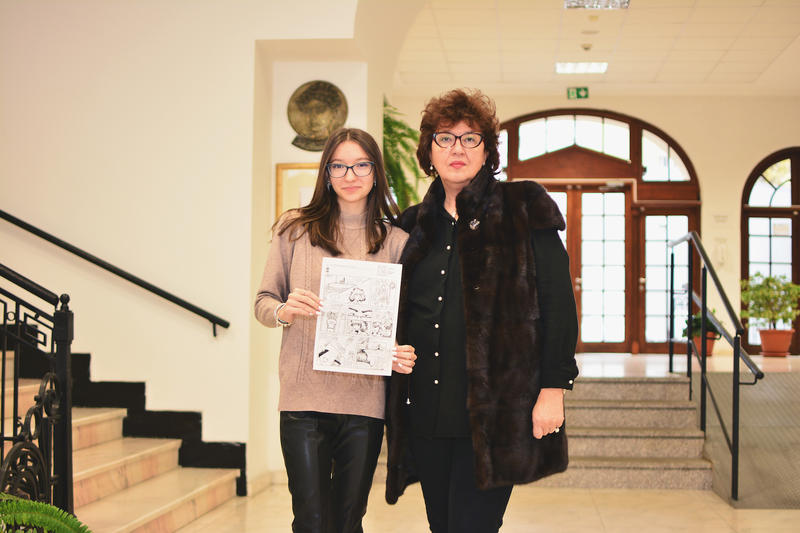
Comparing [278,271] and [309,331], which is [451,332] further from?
[278,271]

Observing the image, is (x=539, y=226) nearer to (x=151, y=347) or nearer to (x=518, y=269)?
(x=518, y=269)

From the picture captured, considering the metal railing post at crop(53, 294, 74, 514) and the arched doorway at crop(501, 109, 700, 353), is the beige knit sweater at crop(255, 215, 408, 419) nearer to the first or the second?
the metal railing post at crop(53, 294, 74, 514)

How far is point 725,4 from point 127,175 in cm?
581

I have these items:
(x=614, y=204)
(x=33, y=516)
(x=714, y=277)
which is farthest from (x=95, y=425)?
(x=614, y=204)

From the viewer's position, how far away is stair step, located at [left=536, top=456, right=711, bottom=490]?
4.79 metres

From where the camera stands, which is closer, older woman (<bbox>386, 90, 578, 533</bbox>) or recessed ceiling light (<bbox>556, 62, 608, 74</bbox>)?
older woman (<bbox>386, 90, 578, 533</bbox>)

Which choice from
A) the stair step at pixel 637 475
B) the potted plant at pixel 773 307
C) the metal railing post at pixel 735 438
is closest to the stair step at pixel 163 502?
the stair step at pixel 637 475

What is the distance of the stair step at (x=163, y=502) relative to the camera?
337cm

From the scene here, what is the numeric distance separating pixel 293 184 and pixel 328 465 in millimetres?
3088

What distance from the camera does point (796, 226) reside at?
10.7m

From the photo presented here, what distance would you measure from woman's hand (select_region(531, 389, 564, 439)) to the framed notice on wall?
3212mm

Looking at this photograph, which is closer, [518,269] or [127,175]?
[518,269]

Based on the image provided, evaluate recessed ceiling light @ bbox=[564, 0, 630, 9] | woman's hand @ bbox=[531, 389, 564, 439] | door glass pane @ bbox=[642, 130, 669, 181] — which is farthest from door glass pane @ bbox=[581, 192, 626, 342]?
woman's hand @ bbox=[531, 389, 564, 439]

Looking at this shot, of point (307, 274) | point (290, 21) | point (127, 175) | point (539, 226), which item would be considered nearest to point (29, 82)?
point (127, 175)
